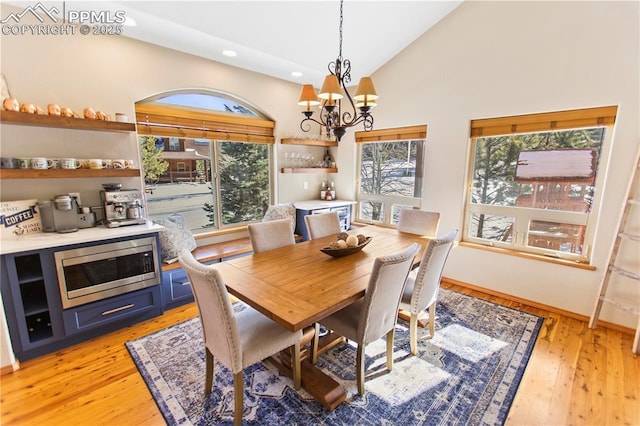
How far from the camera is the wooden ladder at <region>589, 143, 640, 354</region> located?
2.42m

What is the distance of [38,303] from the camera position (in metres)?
2.24

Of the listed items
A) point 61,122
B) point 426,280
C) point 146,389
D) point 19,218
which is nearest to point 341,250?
point 426,280

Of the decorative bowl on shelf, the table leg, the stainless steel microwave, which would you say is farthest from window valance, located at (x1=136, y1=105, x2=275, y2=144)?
the table leg

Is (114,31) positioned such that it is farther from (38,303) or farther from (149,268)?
(38,303)

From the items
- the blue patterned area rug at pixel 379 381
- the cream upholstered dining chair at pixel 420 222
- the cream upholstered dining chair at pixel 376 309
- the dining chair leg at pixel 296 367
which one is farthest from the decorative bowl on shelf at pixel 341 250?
the cream upholstered dining chair at pixel 420 222

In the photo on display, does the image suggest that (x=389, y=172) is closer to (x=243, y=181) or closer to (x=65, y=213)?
(x=243, y=181)

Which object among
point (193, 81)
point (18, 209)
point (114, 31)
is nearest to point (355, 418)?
point (18, 209)

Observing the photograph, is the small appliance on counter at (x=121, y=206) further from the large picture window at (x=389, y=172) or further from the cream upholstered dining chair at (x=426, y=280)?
the large picture window at (x=389, y=172)

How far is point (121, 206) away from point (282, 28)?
231 centimetres

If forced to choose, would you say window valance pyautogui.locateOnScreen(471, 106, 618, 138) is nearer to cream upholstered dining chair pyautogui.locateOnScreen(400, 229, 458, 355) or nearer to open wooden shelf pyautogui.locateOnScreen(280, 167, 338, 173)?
cream upholstered dining chair pyautogui.locateOnScreen(400, 229, 458, 355)

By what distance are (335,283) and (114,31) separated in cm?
298

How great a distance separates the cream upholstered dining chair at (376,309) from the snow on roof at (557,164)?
7.16 ft

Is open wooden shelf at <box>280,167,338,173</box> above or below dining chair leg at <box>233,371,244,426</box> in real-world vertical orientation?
above

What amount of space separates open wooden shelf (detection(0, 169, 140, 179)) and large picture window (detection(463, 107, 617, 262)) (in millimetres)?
3680
